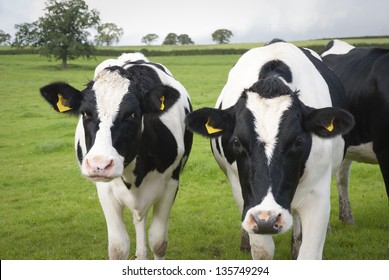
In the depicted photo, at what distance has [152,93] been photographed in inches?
221

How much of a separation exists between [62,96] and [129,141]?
0.91m

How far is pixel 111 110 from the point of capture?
17.1 ft

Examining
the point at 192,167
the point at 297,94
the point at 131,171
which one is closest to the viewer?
the point at 297,94

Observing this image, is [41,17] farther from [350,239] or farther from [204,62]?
[350,239]

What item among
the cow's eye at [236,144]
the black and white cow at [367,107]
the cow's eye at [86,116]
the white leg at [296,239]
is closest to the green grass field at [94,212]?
the white leg at [296,239]

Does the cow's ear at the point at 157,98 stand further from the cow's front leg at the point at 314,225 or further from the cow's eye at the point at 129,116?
the cow's front leg at the point at 314,225

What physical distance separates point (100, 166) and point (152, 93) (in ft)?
4.04

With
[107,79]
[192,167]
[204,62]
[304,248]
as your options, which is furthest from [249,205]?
[204,62]

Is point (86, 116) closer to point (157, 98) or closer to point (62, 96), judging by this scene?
point (62, 96)

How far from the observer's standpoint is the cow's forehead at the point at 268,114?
4.56 meters

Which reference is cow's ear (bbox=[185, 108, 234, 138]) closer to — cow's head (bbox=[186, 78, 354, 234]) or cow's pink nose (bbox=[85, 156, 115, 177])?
cow's head (bbox=[186, 78, 354, 234])

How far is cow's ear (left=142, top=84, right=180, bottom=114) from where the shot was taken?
559 cm

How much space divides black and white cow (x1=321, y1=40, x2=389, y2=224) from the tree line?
1825cm
